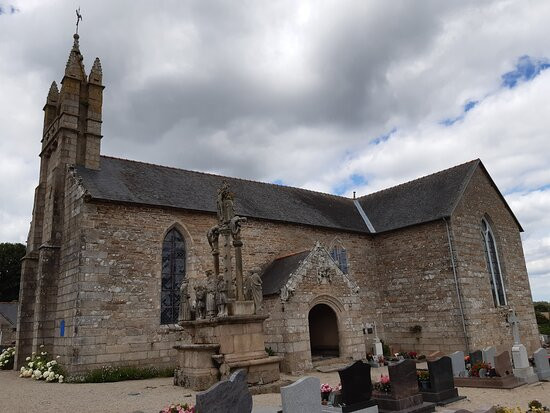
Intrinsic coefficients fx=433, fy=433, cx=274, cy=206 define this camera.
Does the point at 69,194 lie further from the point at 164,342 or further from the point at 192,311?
the point at 192,311

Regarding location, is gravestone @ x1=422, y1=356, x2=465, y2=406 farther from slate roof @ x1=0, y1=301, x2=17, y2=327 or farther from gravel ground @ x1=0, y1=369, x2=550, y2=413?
slate roof @ x1=0, y1=301, x2=17, y2=327

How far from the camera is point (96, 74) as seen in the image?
20.4 metres

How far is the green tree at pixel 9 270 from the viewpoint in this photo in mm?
41875

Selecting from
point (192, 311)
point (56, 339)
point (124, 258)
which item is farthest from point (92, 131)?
point (192, 311)

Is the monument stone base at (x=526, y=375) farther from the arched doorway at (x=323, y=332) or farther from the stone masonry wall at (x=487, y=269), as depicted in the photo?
the arched doorway at (x=323, y=332)

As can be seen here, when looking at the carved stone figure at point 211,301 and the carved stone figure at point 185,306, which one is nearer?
the carved stone figure at point 211,301

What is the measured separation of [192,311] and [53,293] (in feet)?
24.9

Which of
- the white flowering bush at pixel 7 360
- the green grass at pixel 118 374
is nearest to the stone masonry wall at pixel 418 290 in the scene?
the green grass at pixel 118 374

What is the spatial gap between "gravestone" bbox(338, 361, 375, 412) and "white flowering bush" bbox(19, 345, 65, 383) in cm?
1060

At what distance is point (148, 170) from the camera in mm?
20250

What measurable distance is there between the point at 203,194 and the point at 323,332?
8362mm

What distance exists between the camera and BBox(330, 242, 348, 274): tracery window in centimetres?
2256

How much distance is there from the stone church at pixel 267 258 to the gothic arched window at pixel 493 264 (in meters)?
0.08

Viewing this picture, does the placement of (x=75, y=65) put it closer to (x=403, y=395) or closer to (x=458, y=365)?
(x=403, y=395)
